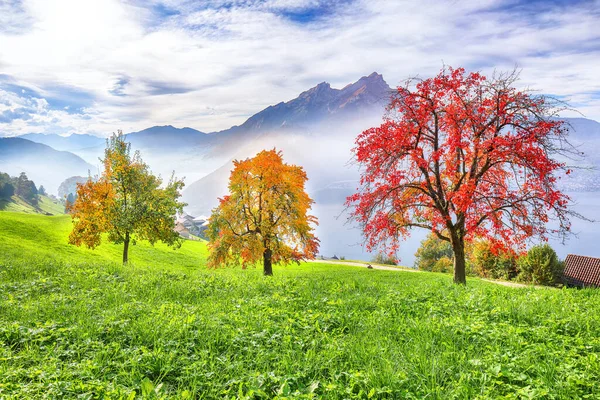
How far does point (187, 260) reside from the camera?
158 feet

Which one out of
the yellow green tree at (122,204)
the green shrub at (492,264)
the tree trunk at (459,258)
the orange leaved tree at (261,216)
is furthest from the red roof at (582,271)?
the yellow green tree at (122,204)

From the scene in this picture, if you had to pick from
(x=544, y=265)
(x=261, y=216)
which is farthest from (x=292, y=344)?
(x=544, y=265)

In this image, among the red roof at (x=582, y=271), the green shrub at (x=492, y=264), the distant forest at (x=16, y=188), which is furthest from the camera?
the distant forest at (x=16, y=188)

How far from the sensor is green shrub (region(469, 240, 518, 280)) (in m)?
37.5

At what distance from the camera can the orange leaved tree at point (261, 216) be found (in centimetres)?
2338

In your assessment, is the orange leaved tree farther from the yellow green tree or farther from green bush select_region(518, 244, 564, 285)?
green bush select_region(518, 244, 564, 285)

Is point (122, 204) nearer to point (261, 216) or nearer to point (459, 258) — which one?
point (261, 216)

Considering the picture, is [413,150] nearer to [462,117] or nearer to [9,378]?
[462,117]

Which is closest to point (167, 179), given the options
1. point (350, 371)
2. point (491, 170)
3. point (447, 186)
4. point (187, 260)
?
point (187, 260)

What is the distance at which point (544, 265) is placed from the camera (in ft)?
107

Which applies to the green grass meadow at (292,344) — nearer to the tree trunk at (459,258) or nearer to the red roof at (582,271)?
the tree trunk at (459,258)

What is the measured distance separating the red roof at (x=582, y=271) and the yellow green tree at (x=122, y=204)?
37.9m

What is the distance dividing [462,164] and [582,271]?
29195 millimetres

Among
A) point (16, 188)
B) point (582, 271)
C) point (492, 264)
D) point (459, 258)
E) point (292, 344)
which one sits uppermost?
point (16, 188)
